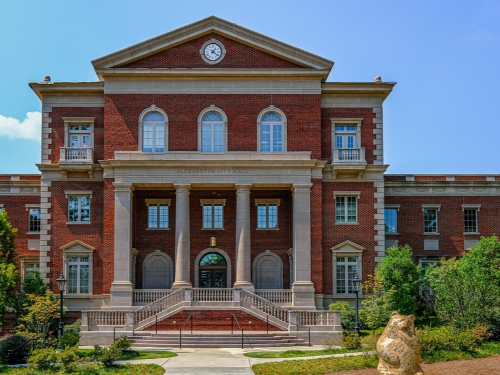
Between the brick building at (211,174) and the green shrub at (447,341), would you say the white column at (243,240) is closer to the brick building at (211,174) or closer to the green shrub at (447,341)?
the brick building at (211,174)

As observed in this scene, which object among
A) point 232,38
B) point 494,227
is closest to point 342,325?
point 494,227

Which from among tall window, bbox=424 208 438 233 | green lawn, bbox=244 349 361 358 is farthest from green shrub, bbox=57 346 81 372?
tall window, bbox=424 208 438 233

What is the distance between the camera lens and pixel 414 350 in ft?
66.2

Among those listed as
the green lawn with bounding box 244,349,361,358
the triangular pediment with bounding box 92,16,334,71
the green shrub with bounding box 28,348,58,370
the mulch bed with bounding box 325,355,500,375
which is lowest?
the green lawn with bounding box 244,349,361,358

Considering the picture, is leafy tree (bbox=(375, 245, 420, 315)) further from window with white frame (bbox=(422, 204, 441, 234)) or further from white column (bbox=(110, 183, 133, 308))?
white column (bbox=(110, 183, 133, 308))

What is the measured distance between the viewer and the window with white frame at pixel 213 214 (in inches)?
1766

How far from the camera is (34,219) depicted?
4681 cm

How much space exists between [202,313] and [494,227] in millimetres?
21036

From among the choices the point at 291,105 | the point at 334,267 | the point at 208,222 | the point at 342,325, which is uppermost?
the point at 291,105

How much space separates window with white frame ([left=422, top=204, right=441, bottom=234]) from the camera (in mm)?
47250

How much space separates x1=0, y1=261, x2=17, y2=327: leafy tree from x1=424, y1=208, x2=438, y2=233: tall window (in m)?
25.6

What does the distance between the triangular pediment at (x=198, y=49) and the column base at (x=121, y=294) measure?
1265cm

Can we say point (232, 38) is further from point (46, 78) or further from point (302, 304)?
point (302, 304)

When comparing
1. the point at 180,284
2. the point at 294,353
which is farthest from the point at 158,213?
the point at 294,353
